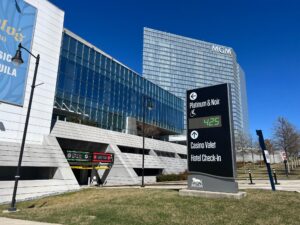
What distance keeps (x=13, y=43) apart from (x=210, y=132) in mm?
21230

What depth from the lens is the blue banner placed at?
77.0 ft

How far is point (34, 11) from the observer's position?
1077 inches

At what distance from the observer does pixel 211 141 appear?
14414 millimetres

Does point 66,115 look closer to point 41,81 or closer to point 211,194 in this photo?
point 41,81

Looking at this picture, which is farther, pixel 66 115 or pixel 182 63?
pixel 182 63

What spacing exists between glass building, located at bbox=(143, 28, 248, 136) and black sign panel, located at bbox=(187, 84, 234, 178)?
452 feet

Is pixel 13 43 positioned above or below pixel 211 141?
above

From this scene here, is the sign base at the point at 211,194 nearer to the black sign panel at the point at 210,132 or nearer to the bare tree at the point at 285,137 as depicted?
Result: the black sign panel at the point at 210,132

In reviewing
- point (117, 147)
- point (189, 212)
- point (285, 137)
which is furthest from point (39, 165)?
point (285, 137)

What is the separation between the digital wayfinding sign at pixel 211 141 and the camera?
44.4ft

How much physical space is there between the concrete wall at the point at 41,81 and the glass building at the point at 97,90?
5.81 metres

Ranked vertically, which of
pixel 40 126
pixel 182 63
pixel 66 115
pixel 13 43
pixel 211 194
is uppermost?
pixel 182 63

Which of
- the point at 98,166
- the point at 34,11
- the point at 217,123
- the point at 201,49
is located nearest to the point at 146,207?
the point at 217,123

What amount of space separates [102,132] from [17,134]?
14.8 m
